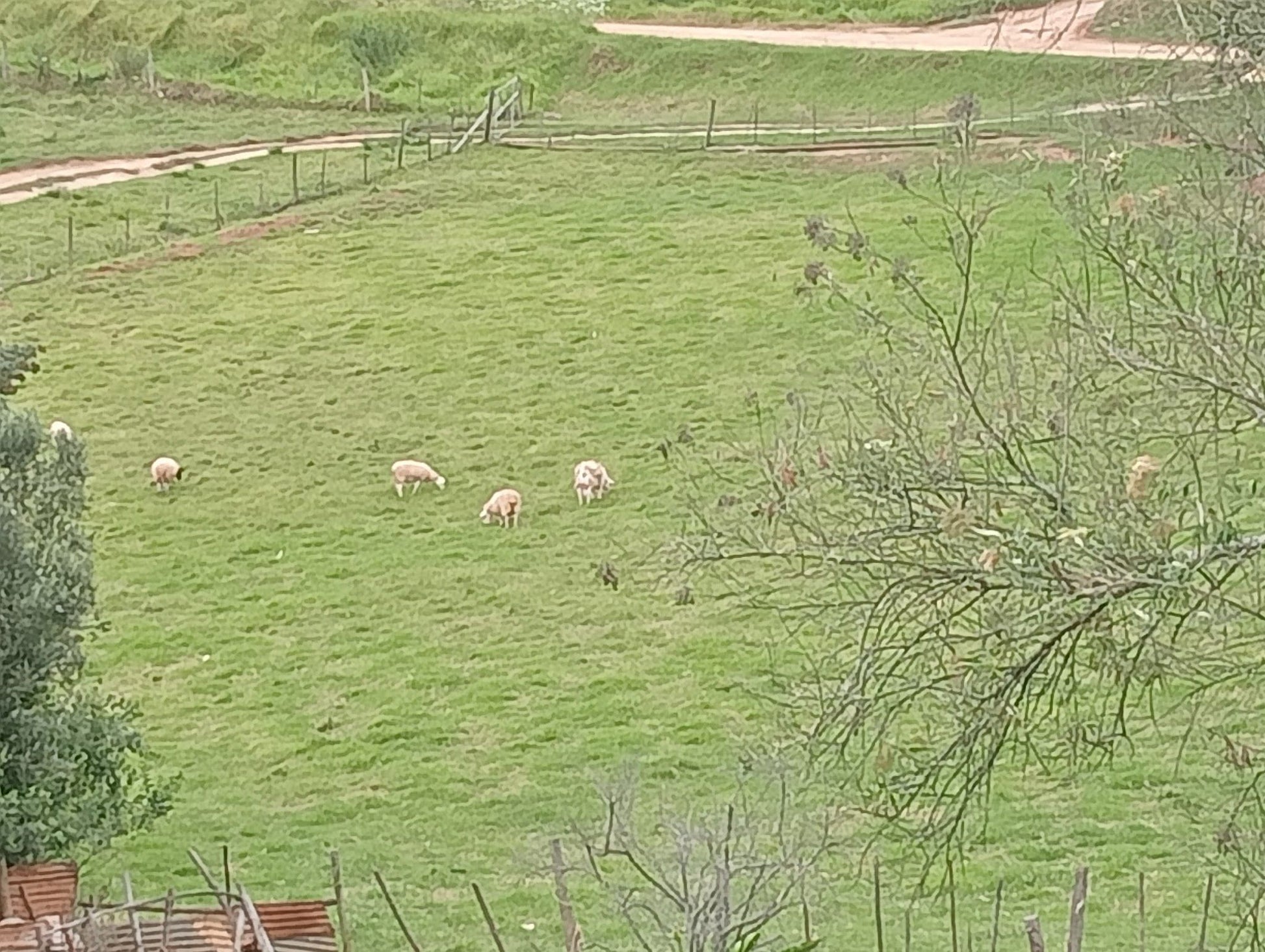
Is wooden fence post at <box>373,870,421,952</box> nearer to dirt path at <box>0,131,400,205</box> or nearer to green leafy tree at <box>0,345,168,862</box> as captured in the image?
green leafy tree at <box>0,345,168,862</box>

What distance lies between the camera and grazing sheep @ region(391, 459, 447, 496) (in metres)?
23.5

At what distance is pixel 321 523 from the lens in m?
22.9

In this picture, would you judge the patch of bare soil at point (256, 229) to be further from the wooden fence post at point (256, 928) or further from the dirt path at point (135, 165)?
the wooden fence post at point (256, 928)

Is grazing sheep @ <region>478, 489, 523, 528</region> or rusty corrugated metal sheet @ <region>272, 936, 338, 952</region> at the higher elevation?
rusty corrugated metal sheet @ <region>272, 936, 338, 952</region>

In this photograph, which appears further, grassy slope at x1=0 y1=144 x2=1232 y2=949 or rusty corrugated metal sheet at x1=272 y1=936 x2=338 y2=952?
grassy slope at x1=0 y1=144 x2=1232 y2=949

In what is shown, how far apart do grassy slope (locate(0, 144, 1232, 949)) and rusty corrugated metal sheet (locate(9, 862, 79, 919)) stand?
1.98 metres

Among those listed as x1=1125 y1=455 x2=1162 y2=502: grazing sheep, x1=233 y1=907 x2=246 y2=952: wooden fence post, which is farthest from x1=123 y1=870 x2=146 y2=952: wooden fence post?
x1=1125 y1=455 x2=1162 y2=502: grazing sheep

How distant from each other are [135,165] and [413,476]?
15250 mm

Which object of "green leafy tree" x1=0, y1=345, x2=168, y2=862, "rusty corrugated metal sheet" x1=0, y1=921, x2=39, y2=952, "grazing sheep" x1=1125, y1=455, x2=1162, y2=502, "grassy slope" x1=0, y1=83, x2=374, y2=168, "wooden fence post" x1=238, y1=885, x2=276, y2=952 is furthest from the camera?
"grassy slope" x1=0, y1=83, x2=374, y2=168

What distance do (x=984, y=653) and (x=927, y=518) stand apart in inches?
18.7

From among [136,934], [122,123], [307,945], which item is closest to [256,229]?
[122,123]

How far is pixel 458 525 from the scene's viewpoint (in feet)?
73.8

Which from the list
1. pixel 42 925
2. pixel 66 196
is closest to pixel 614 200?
pixel 66 196

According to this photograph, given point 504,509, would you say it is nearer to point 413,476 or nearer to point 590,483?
point 590,483
